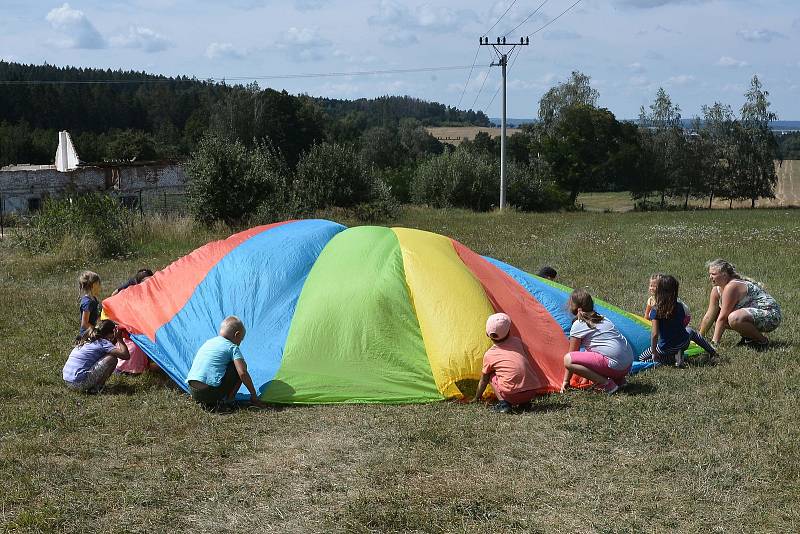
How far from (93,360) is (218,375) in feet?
5.45

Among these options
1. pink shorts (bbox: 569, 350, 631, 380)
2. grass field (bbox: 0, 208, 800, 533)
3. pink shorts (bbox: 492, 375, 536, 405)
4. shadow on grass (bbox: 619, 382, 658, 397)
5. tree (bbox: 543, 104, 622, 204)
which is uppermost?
tree (bbox: 543, 104, 622, 204)

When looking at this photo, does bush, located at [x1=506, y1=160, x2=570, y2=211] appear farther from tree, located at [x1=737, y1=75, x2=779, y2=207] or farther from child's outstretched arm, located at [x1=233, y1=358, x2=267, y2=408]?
child's outstretched arm, located at [x1=233, y1=358, x2=267, y2=408]

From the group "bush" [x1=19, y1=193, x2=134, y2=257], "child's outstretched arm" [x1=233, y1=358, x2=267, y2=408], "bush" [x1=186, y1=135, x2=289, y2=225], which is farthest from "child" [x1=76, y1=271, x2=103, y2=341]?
"bush" [x1=186, y1=135, x2=289, y2=225]

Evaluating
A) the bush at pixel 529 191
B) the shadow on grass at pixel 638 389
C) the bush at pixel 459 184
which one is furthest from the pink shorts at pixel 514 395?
the bush at pixel 529 191

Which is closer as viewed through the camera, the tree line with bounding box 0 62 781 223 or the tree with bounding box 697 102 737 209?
the tree line with bounding box 0 62 781 223

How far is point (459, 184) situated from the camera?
44.8 metres

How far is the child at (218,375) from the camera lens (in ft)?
24.2

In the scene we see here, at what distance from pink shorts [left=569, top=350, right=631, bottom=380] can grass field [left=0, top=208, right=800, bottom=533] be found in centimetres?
22

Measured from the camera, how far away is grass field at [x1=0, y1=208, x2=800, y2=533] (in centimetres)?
513

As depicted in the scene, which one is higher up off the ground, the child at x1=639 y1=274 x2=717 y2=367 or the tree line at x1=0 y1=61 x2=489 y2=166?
the tree line at x1=0 y1=61 x2=489 y2=166

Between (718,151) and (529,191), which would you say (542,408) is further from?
(718,151)

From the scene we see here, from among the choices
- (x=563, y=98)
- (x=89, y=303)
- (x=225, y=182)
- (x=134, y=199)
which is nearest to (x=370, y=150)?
(x=563, y=98)

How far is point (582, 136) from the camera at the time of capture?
56.6m

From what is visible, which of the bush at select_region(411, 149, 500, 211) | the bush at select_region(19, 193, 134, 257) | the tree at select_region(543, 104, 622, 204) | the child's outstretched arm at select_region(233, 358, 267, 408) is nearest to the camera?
the child's outstretched arm at select_region(233, 358, 267, 408)
